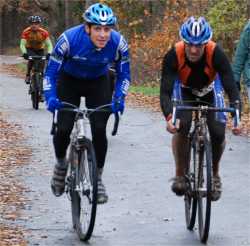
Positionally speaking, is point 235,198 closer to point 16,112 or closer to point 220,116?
point 220,116

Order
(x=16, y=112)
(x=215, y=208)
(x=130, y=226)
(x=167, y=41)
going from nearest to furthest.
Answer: (x=130, y=226) < (x=215, y=208) < (x=16, y=112) < (x=167, y=41)

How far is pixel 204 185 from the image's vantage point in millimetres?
7809

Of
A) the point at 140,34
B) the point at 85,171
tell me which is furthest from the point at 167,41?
the point at 85,171

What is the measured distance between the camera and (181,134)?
26.7ft

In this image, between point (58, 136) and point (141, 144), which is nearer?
point (58, 136)

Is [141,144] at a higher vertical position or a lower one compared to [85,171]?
lower

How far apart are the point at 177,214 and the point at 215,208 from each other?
1.54 feet

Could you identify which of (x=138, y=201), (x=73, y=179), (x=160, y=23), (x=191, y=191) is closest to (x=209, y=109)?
(x=191, y=191)

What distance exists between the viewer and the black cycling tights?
317 inches

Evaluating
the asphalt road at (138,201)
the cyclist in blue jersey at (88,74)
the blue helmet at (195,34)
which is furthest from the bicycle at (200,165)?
the cyclist in blue jersey at (88,74)

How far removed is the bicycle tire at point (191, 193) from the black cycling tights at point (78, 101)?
Result: 2.60 feet

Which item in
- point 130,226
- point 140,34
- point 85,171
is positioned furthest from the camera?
point 140,34

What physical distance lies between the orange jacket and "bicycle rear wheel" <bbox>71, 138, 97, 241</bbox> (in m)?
1.05

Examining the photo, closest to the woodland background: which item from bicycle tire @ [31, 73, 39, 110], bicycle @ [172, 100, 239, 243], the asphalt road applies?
bicycle tire @ [31, 73, 39, 110]
